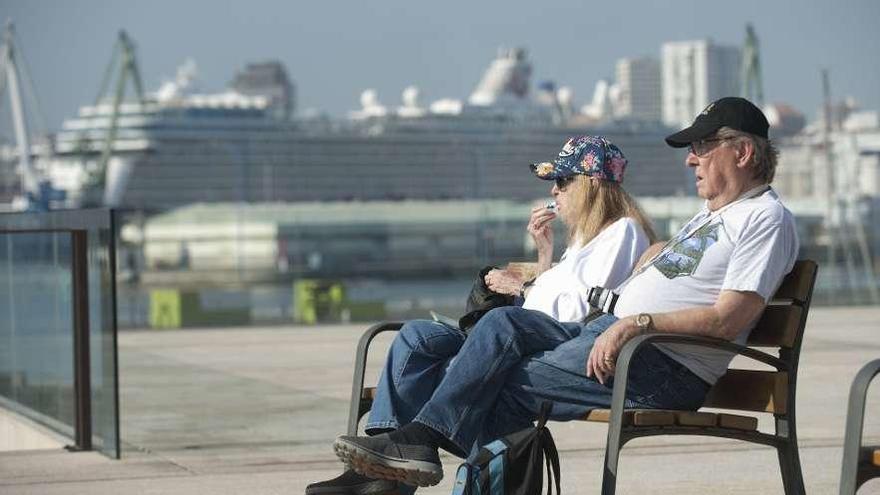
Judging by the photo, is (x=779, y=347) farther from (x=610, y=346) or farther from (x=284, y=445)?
(x=284, y=445)

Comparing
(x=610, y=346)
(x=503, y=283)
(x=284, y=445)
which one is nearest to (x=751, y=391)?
(x=610, y=346)

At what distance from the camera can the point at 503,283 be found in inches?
152

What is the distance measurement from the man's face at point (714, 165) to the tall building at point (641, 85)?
567ft

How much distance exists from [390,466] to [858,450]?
0.89 m

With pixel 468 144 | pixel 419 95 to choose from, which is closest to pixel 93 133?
pixel 468 144

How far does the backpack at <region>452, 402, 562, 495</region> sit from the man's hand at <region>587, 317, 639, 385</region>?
18cm

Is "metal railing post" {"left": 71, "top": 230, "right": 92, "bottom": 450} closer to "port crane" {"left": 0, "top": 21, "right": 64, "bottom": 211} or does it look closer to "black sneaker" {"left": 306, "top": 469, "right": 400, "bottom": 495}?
"black sneaker" {"left": 306, "top": 469, "right": 400, "bottom": 495}

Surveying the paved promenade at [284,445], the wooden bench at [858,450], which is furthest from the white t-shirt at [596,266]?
the wooden bench at [858,450]

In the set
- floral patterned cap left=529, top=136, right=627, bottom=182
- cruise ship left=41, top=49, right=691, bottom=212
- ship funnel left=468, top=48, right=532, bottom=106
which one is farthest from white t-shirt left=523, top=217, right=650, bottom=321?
ship funnel left=468, top=48, right=532, bottom=106

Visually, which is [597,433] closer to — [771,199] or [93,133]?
[771,199]

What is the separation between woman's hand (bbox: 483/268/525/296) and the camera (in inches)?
151

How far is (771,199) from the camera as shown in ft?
11.0

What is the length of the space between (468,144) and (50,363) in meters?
73.5

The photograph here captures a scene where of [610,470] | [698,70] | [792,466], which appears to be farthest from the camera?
[698,70]
